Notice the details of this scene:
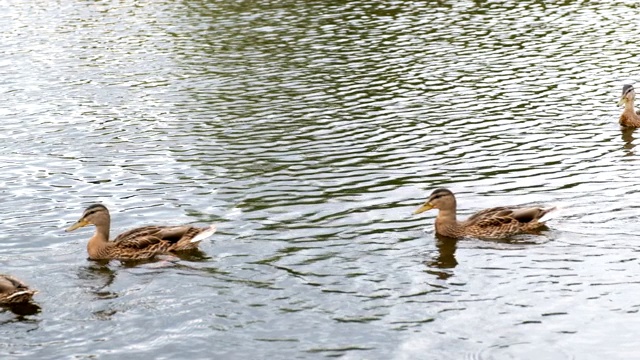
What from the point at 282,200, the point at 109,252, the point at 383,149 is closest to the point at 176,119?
the point at 383,149

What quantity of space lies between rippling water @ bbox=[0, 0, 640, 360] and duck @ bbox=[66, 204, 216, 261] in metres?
0.30

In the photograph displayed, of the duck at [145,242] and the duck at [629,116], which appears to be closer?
the duck at [145,242]

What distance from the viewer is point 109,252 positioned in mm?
16656

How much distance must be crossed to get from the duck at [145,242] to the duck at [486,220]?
3552 mm

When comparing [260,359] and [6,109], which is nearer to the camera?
[260,359]

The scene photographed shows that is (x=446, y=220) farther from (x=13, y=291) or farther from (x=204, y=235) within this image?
(x=13, y=291)

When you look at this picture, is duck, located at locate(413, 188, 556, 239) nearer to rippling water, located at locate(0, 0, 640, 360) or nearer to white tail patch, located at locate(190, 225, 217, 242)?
rippling water, located at locate(0, 0, 640, 360)

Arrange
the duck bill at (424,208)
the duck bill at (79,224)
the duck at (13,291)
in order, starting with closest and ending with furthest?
the duck at (13,291)
the duck bill at (79,224)
the duck bill at (424,208)

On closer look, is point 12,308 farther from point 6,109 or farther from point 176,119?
point 6,109

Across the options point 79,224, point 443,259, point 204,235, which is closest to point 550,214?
point 443,259

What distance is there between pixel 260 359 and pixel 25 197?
8800 mm

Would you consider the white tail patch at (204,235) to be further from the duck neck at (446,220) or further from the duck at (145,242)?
the duck neck at (446,220)

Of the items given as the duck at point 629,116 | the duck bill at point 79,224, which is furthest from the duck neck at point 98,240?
the duck at point 629,116

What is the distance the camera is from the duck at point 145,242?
1658 cm
